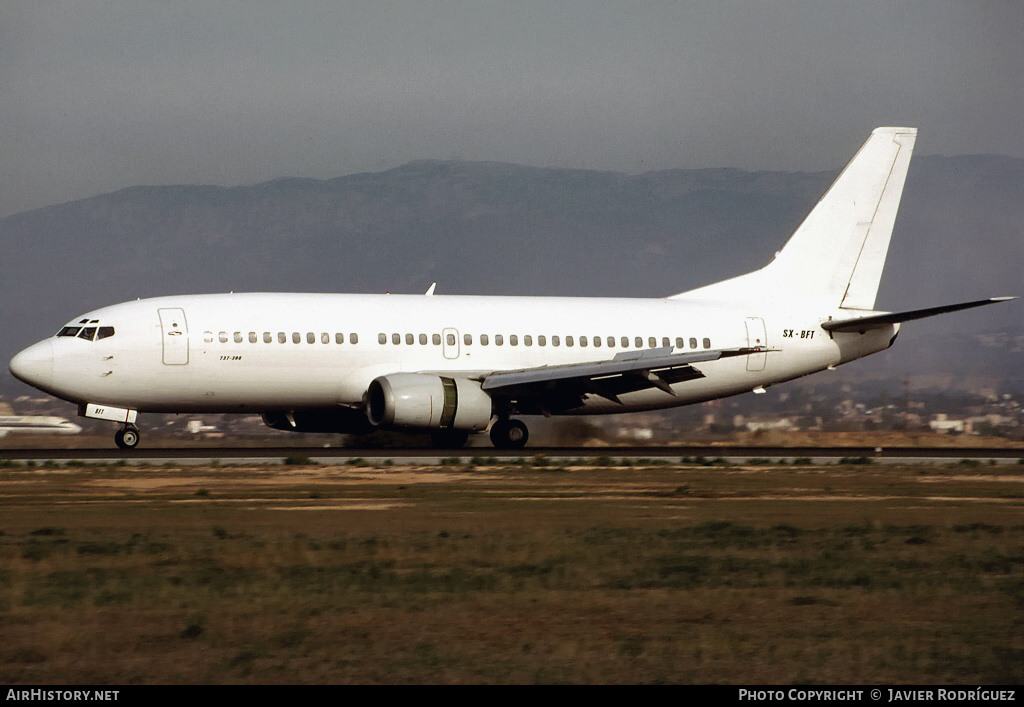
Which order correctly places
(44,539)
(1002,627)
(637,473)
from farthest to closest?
(637,473) < (44,539) < (1002,627)

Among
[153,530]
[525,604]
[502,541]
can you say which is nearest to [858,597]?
[525,604]

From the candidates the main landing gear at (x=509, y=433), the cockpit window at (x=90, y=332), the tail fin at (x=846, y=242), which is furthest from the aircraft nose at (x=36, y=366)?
the tail fin at (x=846, y=242)

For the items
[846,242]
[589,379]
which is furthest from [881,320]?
[589,379]

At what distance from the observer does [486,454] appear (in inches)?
1332

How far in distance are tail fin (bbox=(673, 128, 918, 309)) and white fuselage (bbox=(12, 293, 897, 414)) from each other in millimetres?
769

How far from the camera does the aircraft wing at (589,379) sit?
33500mm

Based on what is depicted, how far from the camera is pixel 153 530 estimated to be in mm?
17719

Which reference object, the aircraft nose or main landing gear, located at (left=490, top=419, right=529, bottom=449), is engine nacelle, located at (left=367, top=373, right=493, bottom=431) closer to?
main landing gear, located at (left=490, top=419, right=529, bottom=449)

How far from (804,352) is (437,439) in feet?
33.9

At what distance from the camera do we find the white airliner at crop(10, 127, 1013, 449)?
32.2 metres

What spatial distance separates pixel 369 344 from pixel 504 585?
817 inches

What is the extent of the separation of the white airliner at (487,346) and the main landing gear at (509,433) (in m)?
0.04

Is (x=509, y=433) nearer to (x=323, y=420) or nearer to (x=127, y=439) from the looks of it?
(x=323, y=420)
